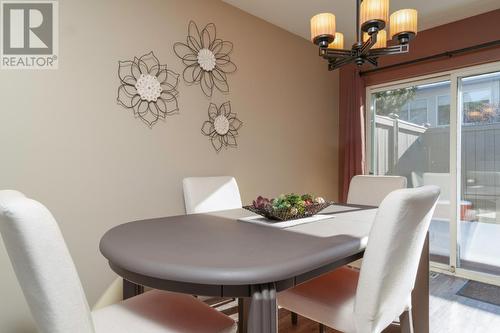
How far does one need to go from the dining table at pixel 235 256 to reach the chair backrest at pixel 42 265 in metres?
0.19

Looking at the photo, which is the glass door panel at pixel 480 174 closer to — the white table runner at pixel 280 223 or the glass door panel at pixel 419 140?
the glass door panel at pixel 419 140

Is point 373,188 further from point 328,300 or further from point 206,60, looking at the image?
point 206,60

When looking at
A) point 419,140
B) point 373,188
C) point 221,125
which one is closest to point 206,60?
point 221,125

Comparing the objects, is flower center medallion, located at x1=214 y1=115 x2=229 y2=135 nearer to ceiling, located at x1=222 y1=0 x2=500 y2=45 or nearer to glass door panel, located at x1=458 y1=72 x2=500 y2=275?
ceiling, located at x1=222 y1=0 x2=500 y2=45

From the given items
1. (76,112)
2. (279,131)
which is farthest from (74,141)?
(279,131)

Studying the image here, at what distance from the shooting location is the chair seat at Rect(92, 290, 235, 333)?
1009 millimetres

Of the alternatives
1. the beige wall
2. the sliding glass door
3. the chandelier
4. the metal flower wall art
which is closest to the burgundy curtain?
the sliding glass door

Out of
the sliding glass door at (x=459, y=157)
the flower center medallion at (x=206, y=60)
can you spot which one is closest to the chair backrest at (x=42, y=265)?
the flower center medallion at (x=206, y=60)

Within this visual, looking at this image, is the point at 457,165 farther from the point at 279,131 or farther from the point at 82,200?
the point at 82,200

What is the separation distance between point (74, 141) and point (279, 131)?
1.87 metres

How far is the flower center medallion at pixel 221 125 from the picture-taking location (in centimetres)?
255

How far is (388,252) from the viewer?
99cm

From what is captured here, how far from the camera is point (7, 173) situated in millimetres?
1656

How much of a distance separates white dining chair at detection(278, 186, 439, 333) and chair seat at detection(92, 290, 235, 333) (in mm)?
401
